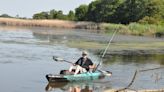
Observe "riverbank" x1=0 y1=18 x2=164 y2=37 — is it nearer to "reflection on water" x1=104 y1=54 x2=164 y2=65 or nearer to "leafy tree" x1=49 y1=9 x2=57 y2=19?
"leafy tree" x1=49 y1=9 x2=57 y2=19

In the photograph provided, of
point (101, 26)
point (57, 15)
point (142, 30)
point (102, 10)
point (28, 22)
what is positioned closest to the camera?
point (142, 30)

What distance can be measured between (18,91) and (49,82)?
1.96 meters

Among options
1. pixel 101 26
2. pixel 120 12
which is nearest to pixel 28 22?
pixel 101 26

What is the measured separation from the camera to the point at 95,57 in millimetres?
27359

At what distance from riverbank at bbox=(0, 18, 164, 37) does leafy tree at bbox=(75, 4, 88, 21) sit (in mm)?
17017

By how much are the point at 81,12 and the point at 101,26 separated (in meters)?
29.4

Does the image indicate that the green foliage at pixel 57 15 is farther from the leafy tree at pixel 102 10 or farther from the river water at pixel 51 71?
the river water at pixel 51 71

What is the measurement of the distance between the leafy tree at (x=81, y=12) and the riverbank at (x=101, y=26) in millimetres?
17017

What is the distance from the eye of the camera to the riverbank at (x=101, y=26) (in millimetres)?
62781

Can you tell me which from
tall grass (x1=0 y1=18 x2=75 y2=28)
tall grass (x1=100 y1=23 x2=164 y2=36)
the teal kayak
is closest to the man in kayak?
the teal kayak

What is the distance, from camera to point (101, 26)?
77625 millimetres

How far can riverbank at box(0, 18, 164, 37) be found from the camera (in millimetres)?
62781

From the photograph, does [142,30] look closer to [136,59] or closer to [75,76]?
[136,59]

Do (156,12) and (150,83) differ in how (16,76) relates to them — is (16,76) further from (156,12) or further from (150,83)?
(156,12)
